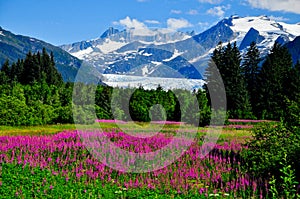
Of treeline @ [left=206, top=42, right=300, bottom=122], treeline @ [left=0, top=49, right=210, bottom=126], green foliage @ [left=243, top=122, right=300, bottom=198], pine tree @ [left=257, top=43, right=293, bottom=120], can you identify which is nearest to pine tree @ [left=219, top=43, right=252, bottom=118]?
treeline @ [left=206, top=42, right=300, bottom=122]

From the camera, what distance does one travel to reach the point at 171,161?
41.8 feet

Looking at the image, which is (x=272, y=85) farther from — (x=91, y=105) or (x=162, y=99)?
(x=91, y=105)

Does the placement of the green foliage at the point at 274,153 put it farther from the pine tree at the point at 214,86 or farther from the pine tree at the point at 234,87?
the pine tree at the point at 234,87

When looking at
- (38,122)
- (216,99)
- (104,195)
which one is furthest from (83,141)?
(216,99)

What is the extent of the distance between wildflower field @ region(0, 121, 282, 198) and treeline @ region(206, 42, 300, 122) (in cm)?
3651

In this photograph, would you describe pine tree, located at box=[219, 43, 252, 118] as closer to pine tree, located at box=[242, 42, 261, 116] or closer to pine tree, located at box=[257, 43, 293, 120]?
pine tree, located at box=[257, 43, 293, 120]

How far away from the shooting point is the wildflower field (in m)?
9.16

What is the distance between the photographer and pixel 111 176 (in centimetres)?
1109

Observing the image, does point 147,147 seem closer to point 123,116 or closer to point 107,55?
point 107,55

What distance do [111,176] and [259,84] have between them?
178 ft

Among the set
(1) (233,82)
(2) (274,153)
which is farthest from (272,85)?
(2) (274,153)

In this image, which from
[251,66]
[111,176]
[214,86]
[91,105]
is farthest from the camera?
[251,66]

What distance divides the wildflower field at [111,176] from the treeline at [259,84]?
3651 centimetres

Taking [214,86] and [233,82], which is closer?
[214,86]
